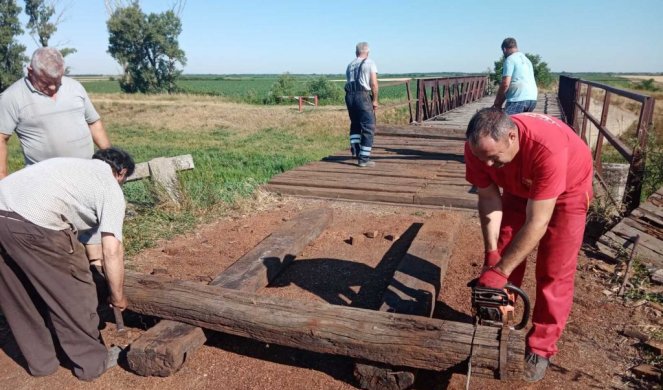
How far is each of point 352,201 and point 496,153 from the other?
377cm

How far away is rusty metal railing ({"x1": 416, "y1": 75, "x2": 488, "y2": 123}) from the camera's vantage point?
1332 centimetres

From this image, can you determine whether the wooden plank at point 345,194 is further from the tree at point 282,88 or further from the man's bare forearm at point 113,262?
the tree at point 282,88

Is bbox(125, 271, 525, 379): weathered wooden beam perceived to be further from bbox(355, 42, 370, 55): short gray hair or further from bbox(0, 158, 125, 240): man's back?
bbox(355, 42, 370, 55): short gray hair

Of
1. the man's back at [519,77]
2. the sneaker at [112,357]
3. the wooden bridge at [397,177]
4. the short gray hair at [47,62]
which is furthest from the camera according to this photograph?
the man's back at [519,77]

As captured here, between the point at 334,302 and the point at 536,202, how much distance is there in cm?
184

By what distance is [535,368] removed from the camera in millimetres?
2738

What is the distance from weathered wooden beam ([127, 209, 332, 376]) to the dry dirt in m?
0.11

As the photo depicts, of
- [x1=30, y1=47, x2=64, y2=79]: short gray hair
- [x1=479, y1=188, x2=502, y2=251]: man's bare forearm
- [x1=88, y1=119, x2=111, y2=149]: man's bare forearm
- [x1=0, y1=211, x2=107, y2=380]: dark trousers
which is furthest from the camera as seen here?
[x1=88, y1=119, x2=111, y2=149]: man's bare forearm

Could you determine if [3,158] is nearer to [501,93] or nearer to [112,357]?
[112,357]

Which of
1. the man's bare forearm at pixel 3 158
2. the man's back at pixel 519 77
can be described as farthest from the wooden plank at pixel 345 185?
the man's bare forearm at pixel 3 158

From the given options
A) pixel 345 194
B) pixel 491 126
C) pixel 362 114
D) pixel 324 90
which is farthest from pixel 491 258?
pixel 324 90

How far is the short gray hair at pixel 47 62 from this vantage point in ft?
11.1

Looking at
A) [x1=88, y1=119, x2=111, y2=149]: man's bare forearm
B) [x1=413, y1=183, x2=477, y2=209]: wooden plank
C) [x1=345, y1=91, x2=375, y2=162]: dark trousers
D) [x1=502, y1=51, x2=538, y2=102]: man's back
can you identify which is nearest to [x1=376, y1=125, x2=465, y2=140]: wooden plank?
[x1=345, y1=91, x2=375, y2=162]: dark trousers

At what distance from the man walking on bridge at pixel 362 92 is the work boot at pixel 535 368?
4477 mm
